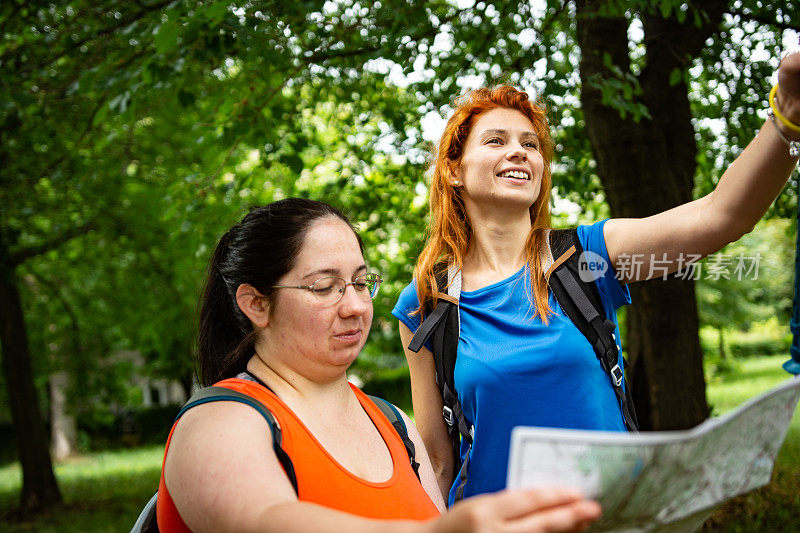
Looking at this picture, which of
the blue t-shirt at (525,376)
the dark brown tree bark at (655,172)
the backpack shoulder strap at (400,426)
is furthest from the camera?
the dark brown tree bark at (655,172)

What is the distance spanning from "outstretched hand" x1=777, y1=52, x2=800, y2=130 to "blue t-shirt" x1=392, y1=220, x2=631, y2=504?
0.73 m

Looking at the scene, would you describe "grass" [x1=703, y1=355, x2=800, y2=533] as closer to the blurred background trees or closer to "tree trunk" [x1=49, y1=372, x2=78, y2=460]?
the blurred background trees

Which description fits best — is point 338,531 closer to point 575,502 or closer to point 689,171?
point 575,502

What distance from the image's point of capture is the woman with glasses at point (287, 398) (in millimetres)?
1379

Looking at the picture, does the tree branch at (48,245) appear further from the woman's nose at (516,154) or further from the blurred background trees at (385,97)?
the woman's nose at (516,154)

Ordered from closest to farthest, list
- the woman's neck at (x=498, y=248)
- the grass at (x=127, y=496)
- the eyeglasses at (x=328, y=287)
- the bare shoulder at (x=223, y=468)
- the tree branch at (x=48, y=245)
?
the bare shoulder at (x=223, y=468) → the eyeglasses at (x=328, y=287) → the woman's neck at (x=498, y=248) → the grass at (x=127, y=496) → the tree branch at (x=48, y=245)

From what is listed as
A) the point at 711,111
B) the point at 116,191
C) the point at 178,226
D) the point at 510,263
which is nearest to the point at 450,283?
the point at 510,263

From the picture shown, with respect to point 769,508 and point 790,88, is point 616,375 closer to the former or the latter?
point 790,88

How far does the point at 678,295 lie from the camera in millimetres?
5781

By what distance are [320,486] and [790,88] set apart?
134cm

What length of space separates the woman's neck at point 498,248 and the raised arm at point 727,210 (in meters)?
0.36

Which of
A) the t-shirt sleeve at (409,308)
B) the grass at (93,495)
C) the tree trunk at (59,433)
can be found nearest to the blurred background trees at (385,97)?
the t-shirt sleeve at (409,308)

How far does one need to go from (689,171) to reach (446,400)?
185 inches

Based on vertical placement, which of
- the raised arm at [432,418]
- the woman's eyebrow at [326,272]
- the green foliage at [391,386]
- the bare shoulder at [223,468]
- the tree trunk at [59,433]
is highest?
the woman's eyebrow at [326,272]
